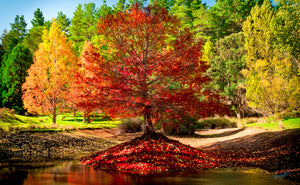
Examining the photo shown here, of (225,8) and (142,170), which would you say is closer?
(142,170)

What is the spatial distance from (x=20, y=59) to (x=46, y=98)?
9749 millimetres

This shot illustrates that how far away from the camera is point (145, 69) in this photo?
8.44 meters

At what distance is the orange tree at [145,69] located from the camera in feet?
26.0

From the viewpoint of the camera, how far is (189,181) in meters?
5.26

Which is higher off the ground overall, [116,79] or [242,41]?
[242,41]

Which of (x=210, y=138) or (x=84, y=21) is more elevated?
(x=84, y=21)

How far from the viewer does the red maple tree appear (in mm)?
7855

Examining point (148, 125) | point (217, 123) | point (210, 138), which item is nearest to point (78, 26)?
point (217, 123)

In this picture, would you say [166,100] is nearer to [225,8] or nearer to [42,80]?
[42,80]

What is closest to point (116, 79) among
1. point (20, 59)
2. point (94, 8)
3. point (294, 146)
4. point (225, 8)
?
point (294, 146)

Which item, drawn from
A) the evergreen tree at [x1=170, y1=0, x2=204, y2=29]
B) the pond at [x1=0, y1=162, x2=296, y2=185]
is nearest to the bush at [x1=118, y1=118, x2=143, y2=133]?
the pond at [x1=0, y1=162, x2=296, y2=185]

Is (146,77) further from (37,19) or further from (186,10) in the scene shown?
(37,19)

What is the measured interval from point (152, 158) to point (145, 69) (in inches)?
133

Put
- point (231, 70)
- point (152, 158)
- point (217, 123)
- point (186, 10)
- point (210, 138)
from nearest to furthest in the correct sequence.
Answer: point (152, 158) < point (210, 138) < point (217, 123) < point (231, 70) < point (186, 10)
